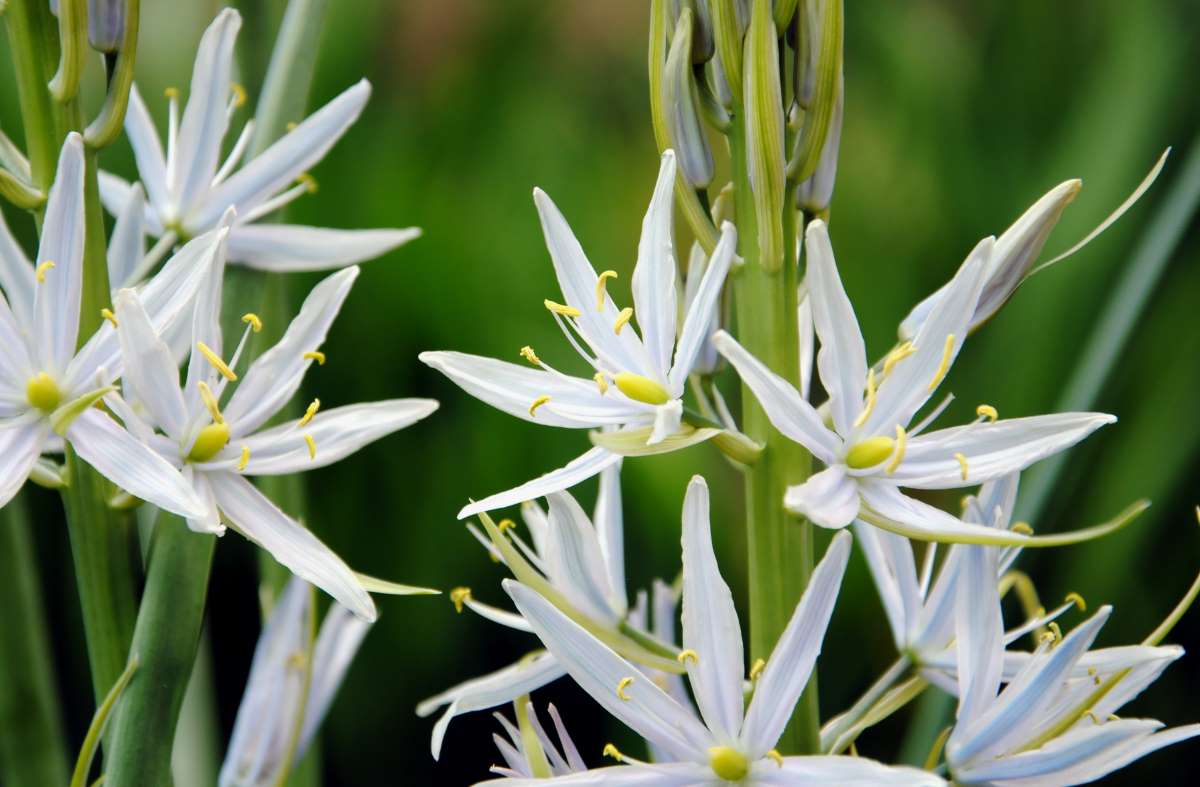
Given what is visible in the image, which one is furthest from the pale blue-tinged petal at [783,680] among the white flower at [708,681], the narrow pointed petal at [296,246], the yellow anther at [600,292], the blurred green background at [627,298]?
the blurred green background at [627,298]

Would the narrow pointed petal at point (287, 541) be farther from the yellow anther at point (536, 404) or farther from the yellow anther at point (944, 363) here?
the yellow anther at point (944, 363)

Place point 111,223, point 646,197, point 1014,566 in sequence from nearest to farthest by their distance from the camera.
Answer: point 1014,566
point 111,223
point 646,197

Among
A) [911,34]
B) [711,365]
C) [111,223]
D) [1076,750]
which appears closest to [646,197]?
[911,34]

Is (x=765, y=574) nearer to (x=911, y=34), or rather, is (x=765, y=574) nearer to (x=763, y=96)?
(x=763, y=96)

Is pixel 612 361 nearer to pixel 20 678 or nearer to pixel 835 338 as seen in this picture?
pixel 835 338

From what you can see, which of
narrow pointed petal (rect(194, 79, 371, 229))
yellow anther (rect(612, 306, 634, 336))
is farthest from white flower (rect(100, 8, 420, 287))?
yellow anther (rect(612, 306, 634, 336))

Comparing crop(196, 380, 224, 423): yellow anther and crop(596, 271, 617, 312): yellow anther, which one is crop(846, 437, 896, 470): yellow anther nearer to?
crop(596, 271, 617, 312): yellow anther

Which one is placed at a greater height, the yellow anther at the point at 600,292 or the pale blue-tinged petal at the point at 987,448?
the yellow anther at the point at 600,292
